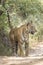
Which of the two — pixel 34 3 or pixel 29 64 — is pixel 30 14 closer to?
pixel 34 3

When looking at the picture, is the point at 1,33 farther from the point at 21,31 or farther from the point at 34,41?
the point at 34,41

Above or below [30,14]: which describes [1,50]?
below

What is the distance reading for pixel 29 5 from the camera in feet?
43.1

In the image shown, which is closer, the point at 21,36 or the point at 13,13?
the point at 21,36

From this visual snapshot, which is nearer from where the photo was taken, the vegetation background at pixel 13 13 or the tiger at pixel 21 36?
the tiger at pixel 21 36

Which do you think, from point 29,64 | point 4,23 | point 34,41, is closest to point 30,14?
point 4,23

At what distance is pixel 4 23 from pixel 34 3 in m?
1.95

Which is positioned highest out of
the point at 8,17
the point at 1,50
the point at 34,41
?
the point at 8,17

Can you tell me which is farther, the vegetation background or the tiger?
the vegetation background

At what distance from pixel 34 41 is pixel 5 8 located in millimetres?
6824

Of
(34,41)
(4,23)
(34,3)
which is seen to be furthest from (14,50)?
(34,41)

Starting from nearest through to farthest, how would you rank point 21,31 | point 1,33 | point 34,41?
1. point 21,31
2. point 1,33
3. point 34,41

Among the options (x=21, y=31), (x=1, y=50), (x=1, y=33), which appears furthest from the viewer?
(x=1, y=33)

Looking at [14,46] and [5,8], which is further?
[5,8]
